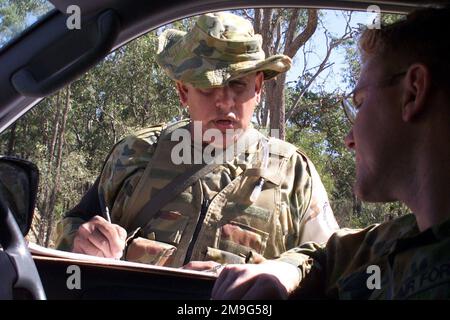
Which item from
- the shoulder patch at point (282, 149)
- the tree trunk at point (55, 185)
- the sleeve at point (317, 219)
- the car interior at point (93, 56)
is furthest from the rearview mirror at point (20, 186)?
the tree trunk at point (55, 185)

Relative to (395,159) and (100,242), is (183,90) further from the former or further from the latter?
(395,159)

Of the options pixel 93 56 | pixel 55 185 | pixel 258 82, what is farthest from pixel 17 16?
pixel 55 185

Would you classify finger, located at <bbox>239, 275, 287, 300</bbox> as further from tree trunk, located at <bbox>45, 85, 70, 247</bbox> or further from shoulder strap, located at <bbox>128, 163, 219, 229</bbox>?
Result: tree trunk, located at <bbox>45, 85, 70, 247</bbox>

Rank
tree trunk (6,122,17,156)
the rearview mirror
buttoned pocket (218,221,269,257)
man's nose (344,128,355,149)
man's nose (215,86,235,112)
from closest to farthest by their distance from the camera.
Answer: the rearview mirror
man's nose (344,128,355,149)
tree trunk (6,122,17,156)
buttoned pocket (218,221,269,257)
man's nose (215,86,235,112)

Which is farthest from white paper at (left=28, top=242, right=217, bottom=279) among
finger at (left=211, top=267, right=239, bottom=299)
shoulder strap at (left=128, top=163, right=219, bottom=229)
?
shoulder strap at (left=128, top=163, right=219, bottom=229)

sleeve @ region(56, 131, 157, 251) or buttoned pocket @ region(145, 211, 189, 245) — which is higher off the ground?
sleeve @ region(56, 131, 157, 251)

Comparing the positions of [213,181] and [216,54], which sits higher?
[216,54]

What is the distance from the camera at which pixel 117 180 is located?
3088 mm

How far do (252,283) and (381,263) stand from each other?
31 centimetres

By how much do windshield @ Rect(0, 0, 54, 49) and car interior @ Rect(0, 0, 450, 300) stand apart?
2 cm

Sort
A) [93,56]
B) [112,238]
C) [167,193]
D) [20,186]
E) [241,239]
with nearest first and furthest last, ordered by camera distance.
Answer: [20,186] < [93,56] < [112,238] < [241,239] < [167,193]

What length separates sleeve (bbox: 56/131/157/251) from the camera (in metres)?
2.97

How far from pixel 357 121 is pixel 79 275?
0.86 meters

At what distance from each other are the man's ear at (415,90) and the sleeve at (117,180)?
161 cm
